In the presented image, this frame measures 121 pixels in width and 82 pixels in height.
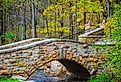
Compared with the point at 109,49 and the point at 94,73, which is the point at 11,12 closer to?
the point at 94,73

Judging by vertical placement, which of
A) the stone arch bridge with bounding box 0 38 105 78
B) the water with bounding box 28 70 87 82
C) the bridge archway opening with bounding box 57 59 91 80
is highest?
the stone arch bridge with bounding box 0 38 105 78

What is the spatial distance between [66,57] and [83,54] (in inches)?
33.8

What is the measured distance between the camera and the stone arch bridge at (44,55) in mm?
15930

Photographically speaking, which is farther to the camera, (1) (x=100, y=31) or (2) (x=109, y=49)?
(1) (x=100, y=31)

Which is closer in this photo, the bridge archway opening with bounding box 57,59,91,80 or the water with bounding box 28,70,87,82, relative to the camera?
the bridge archway opening with bounding box 57,59,91,80

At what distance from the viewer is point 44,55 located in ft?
55.9

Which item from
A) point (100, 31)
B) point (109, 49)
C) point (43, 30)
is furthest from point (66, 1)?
point (109, 49)

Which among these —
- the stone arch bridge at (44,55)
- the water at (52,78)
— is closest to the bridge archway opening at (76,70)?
the water at (52,78)

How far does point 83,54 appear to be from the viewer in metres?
18.0

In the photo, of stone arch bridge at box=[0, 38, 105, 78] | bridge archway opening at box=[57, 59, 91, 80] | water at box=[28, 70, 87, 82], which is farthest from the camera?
water at box=[28, 70, 87, 82]

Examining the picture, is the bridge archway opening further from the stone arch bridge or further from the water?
the stone arch bridge

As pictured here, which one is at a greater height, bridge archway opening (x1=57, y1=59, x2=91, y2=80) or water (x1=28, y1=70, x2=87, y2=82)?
Result: bridge archway opening (x1=57, y1=59, x2=91, y2=80)

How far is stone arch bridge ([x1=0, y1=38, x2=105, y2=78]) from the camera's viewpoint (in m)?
15.9

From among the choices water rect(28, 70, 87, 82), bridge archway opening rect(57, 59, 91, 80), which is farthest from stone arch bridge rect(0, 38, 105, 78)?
water rect(28, 70, 87, 82)
